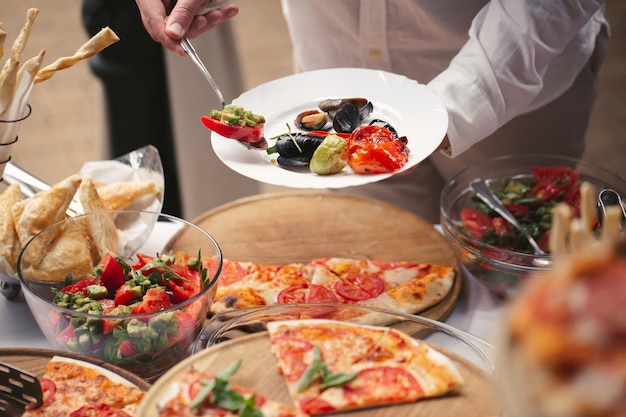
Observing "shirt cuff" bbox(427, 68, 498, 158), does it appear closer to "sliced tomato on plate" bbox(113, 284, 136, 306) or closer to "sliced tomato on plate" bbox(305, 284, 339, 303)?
"sliced tomato on plate" bbox(305, 284, 339, 303)

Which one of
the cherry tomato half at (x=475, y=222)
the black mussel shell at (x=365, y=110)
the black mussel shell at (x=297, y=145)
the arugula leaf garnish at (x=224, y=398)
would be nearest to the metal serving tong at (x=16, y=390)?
the arugula leaf garnish at (x=224, y=398)

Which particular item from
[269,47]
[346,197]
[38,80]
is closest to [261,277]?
[346,197]

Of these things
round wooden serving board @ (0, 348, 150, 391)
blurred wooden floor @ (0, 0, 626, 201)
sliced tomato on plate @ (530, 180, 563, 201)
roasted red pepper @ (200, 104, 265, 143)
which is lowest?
blurred wooden floor @ (0, 0, 626, 201)

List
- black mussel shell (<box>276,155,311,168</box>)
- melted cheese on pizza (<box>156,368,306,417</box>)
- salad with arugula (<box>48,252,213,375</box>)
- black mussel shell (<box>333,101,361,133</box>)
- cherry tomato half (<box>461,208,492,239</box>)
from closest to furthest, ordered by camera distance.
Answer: melted cheese on pizza (<box>156,368,306,417</box>), salad with arugula (<box>48,252,213,375</box>), black mussel shell (<box>276,155,311,168</box>), black mussel shell (<box>333,101,361,133</box>), cherry tomato half (<box>461,208,492,239</box>)

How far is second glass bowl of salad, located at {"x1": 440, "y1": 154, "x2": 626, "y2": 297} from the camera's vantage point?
146cm

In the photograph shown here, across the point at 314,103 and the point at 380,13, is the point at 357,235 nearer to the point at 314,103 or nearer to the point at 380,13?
the point at 314,103

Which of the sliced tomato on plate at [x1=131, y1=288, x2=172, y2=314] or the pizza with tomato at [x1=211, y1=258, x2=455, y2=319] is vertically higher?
the sliced tomato on plate at [x1=131, y1=288, x2=172, y2=314]

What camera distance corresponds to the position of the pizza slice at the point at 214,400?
0.85 m

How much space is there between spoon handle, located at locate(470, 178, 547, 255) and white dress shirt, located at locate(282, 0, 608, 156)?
0.10 metres

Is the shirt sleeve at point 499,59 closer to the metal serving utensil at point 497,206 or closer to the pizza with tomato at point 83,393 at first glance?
the metal serving utensil at point 497,206

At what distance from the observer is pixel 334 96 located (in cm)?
164

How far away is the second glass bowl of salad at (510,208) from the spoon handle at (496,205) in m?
0.02

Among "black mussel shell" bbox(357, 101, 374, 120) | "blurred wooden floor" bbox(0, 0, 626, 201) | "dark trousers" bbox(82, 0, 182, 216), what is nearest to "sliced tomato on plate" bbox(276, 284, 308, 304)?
"black mussel shell" bbox(357, 101, 374, 120)

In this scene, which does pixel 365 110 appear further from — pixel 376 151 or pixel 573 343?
pixel 573 343
